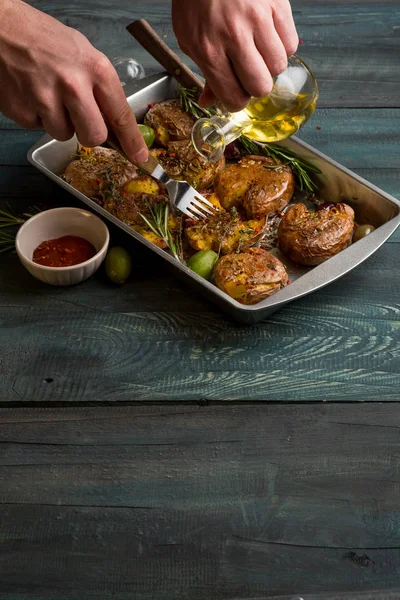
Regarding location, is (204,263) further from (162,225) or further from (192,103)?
(192,103)

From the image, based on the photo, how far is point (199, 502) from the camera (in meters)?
1.32

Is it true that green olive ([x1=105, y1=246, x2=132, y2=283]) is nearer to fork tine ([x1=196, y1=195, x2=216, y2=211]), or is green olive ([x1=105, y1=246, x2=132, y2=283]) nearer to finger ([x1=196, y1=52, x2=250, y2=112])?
fork tine ([x1=196, y1=195, x2=216, y2=211])

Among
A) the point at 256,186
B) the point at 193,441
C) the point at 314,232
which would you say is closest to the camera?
the point at 193,441

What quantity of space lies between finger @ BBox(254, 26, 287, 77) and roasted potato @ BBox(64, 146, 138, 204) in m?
0.49

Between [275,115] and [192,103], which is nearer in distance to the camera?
[275,115]

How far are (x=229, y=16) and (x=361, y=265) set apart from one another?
2.05 feet

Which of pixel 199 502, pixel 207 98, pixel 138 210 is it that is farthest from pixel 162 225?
pixel 199 502

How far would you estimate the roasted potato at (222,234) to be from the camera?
1647 mm

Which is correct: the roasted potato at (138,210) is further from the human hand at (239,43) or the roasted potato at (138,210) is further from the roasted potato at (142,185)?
the human hand at (239,43)

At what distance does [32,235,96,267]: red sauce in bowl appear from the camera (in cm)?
163

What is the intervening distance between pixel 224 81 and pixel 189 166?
42 cm

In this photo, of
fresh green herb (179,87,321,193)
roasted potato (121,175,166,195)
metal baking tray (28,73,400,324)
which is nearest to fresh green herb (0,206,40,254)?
metal baking tray (28,73,400,324)

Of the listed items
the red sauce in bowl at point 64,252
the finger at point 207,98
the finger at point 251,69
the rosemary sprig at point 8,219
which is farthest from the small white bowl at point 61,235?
the finger at point 251,69

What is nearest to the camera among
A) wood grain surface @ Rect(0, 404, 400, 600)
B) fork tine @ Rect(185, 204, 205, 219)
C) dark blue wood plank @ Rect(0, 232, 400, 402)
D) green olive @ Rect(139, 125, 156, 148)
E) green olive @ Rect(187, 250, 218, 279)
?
wood grain surface @ Rect(0, 404, 400, 600)
